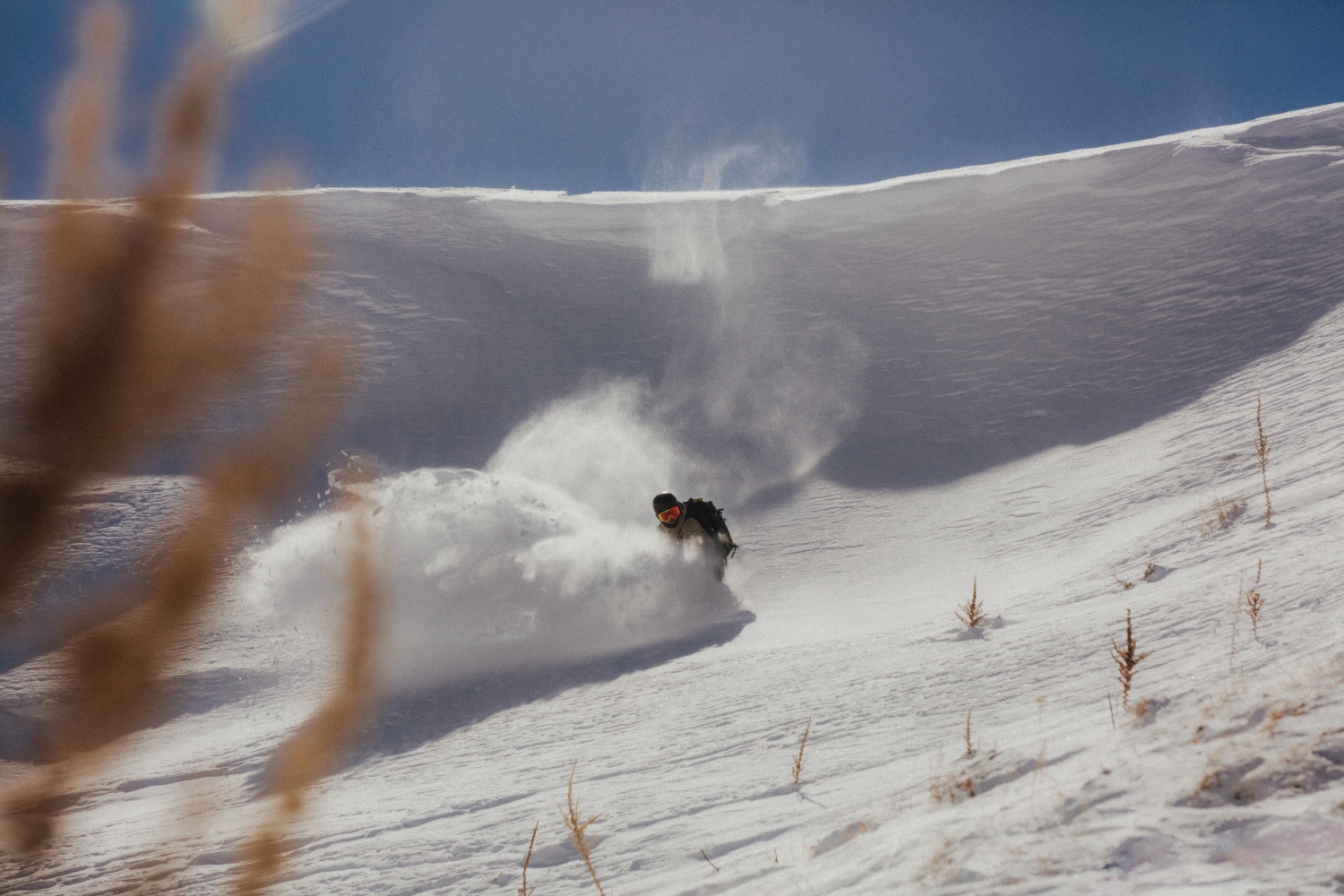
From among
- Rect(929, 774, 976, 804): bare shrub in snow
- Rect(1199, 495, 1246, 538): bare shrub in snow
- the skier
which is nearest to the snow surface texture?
Rect(929, 774, 976, 804): bare shrub in snow

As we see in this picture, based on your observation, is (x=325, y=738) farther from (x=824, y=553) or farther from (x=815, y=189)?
(x=815, y=189)

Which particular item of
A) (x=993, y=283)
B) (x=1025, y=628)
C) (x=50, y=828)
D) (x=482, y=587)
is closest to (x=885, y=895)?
(x=1025, y=628)

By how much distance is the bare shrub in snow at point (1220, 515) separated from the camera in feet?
13.2

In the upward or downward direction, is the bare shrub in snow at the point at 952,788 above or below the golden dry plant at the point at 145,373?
below

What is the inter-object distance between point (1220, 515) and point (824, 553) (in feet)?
15.8

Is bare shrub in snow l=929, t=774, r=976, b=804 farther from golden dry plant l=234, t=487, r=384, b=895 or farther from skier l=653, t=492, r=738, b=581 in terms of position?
skier l=653, t=492, r=738, b=581

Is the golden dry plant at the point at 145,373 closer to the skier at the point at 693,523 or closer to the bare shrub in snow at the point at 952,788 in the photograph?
the bare shrub in snow at the point at 952,788

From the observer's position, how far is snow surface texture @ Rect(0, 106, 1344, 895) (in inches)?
67.2

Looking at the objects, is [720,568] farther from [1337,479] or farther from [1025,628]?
[1337,479]

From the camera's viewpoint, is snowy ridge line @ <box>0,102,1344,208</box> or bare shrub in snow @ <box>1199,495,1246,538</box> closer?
bare shrub in snow @ <box>1199,495,1246,538</box>

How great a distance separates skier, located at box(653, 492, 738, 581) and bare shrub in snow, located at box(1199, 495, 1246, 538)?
424 centimetres

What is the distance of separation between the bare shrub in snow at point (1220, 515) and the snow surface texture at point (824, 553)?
16cm

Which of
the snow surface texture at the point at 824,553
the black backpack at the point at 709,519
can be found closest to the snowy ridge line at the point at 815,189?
the snow surface texture at the point at 824,553

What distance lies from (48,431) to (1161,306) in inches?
593
